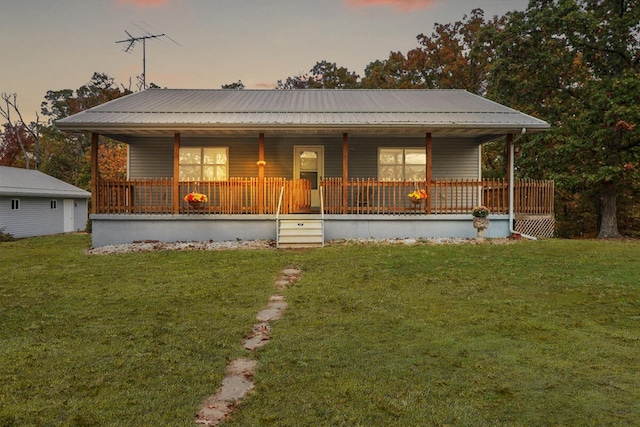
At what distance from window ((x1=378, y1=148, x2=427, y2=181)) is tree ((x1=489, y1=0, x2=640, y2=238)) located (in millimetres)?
5470

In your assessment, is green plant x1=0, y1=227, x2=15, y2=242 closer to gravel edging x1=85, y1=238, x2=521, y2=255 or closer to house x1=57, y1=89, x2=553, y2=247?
house x1=57, y1=89, x2=553, y2=247

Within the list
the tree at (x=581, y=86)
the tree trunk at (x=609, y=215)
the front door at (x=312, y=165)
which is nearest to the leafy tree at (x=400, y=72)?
the tree at (x=581, y=86)

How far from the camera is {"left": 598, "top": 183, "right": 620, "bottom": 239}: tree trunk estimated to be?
17.0 metres

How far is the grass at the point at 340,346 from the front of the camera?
3.09 meters

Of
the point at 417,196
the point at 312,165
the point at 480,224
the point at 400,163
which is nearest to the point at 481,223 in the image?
the point at 480,224

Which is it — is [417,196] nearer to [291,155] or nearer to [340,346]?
[291,155]

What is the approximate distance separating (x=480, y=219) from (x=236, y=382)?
34.3 feet

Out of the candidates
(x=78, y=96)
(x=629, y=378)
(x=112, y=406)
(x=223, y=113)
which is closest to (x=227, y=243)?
(x=223, y=113)

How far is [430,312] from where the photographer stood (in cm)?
575

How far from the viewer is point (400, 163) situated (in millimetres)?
15617

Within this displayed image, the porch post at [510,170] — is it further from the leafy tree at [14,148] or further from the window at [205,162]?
the leafy tree at [14,148]

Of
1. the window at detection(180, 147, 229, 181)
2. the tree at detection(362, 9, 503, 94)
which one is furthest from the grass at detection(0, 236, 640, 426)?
the tree at detection(362, 9, 503, 94)

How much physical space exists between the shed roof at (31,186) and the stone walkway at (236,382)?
2034 centimetres

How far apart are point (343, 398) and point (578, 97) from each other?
18.7 metres
